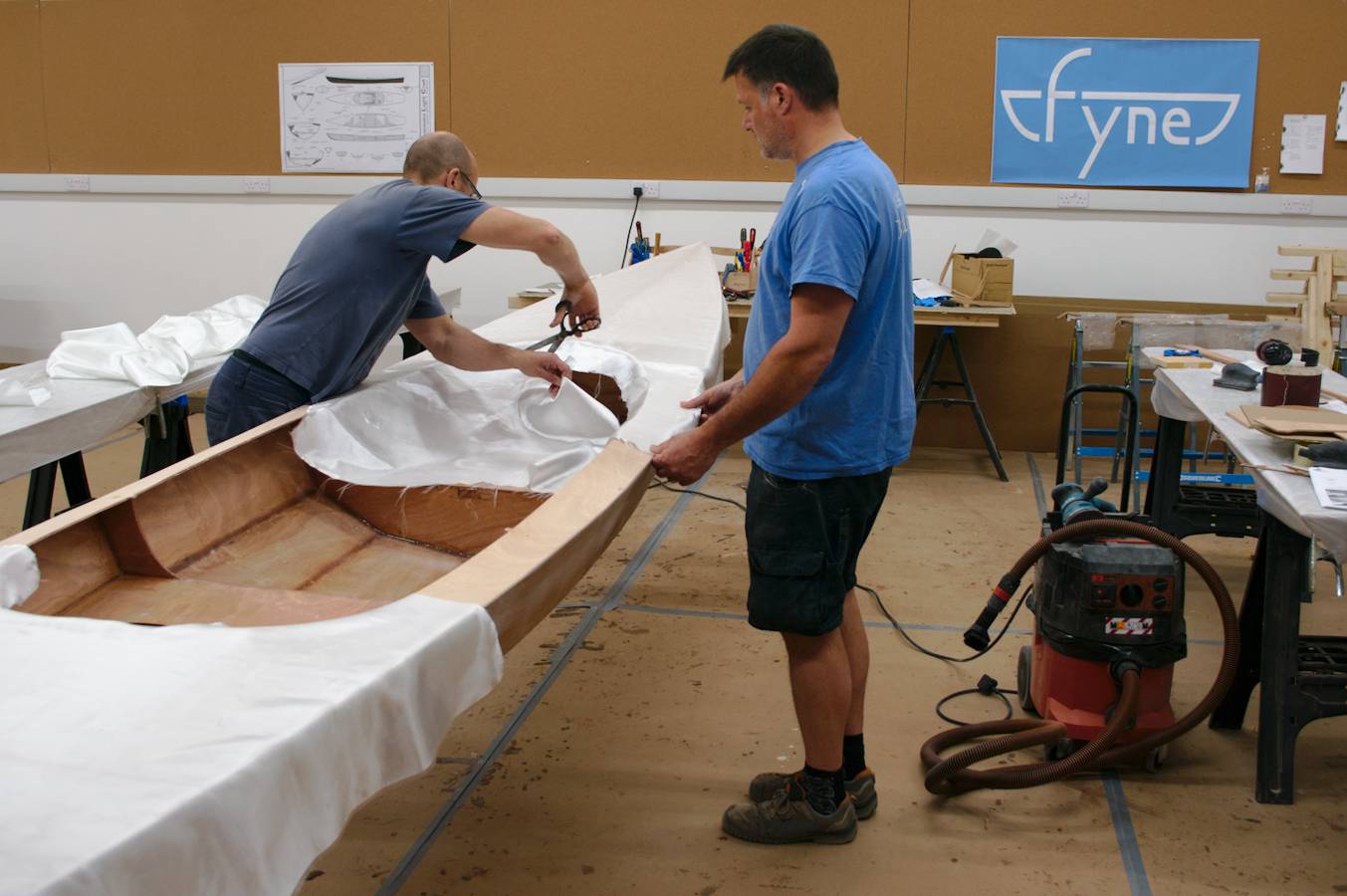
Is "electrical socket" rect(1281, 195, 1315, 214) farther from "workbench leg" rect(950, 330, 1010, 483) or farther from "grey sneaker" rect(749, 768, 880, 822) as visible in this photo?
"grey sneaker" rect(749, 768, 880, 822)

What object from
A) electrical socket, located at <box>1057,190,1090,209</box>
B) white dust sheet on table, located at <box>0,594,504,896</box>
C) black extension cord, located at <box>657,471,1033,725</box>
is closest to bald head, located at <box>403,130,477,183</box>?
black extension cord, located at <box>657,471,1033,725</box>

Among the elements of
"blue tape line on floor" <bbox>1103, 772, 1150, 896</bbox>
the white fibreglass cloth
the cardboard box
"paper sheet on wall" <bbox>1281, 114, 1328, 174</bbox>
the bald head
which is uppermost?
"paper sheet on wall" <bbox>1281, 114, 1328, 174</bbox>

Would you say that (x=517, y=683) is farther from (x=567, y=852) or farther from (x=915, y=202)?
(x=915, y=202)

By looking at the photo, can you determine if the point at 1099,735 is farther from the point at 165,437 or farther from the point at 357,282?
the point at 165,437

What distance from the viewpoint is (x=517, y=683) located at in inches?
115

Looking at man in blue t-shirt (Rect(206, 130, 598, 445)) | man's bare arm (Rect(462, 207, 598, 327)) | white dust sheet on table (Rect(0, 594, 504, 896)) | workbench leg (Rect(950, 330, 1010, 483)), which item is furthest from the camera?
workbench leg (Rect(950, 330, 1010, 483))

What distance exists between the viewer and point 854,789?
233 centimetres

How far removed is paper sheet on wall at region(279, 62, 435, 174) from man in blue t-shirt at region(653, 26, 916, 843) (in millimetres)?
4103

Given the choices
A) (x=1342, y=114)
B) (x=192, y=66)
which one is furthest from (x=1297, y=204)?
(x=192, y=66)

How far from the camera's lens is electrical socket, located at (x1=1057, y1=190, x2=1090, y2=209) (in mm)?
5250

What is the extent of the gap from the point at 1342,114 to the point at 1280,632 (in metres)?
3.70

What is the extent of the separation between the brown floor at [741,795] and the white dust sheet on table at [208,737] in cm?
82

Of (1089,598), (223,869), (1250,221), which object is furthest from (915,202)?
(223,869)

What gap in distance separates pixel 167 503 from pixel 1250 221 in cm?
489
